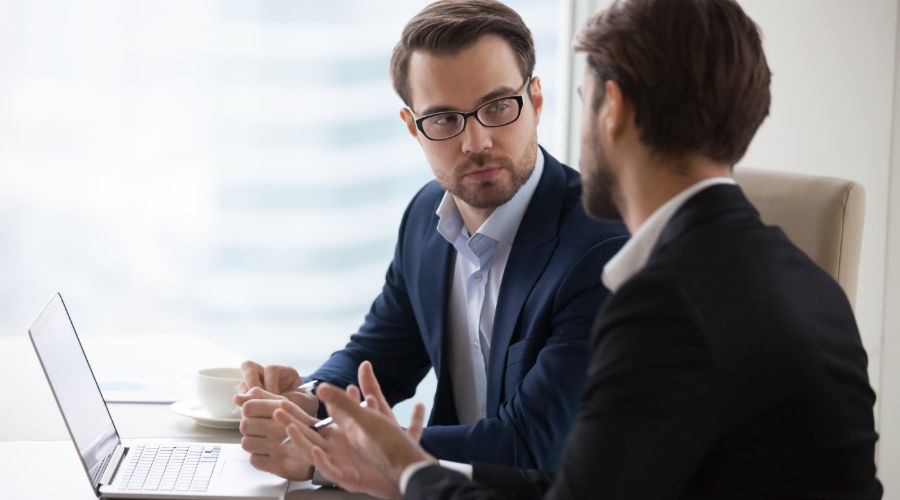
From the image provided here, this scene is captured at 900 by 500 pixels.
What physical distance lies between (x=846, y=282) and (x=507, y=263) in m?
0.54

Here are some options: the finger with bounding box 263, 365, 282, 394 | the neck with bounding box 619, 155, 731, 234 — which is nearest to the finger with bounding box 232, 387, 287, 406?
the finger with bounding box 263, 365, 282, 394

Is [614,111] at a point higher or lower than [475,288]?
higher

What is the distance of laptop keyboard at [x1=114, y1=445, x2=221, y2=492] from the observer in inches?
52.6

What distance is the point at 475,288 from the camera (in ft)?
6.10

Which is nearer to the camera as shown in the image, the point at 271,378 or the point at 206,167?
the point at 271,378

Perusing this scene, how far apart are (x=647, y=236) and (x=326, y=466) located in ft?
1.55

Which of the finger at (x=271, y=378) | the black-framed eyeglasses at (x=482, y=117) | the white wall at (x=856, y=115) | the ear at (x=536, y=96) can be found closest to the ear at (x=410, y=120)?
the black-framed eyeglasses at (x=482, y=117)

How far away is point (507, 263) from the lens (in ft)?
5.76

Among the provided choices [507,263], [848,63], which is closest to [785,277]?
[507,263]

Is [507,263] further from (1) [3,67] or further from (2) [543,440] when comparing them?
(1) [3,67]

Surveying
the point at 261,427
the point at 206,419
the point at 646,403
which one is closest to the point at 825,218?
the point at 646,403

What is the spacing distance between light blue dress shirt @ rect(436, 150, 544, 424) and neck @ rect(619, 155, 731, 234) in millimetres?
618

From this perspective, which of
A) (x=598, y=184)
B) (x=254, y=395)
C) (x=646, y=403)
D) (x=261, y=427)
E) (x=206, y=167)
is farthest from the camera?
(x=206, y=167)

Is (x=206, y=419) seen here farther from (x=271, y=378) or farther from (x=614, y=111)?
(x=614, y=111)
